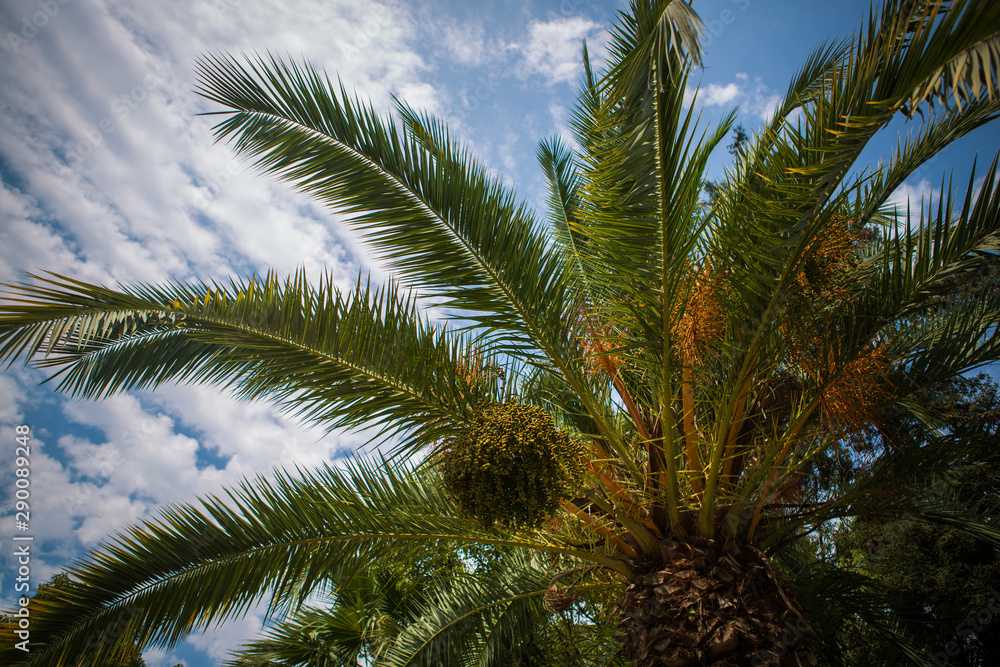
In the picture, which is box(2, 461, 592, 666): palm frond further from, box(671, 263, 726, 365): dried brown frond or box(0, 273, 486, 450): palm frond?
box(671, 263, 726, 365): dried brown frond

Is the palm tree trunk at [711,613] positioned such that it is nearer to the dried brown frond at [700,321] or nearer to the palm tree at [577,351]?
the palm tree at [577,351]

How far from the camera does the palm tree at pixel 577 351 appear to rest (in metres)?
3.14

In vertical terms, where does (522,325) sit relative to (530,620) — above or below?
above

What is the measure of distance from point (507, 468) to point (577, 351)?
1.51m

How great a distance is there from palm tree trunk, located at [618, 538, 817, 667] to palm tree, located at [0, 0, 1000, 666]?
0.05 feet

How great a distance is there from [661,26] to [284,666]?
6.99 meters

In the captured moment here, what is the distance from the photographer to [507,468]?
2855mm

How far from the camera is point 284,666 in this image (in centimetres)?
599

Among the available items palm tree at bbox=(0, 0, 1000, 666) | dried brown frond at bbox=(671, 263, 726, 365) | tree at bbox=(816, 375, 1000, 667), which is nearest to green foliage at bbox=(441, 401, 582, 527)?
palm tree at bbox=(0, 0, 1000, 666)

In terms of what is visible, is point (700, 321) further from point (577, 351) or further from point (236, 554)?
point (236, 554)

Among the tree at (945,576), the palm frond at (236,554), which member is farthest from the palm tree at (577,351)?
the tree at (945,576)

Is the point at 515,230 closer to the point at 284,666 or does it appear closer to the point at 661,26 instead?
the point at 661,26

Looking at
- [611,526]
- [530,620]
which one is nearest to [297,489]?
[611,526]

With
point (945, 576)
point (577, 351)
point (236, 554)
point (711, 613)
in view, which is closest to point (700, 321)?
point (577, 351)
